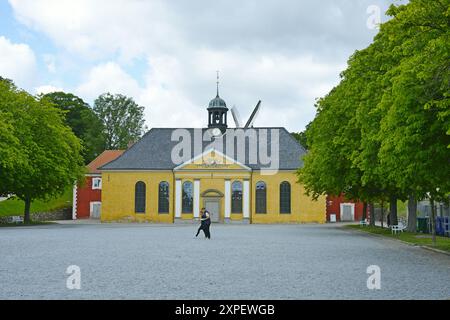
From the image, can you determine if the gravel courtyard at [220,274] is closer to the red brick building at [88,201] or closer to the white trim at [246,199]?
the white trim at [246,199]

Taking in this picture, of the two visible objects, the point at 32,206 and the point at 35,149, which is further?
the point at 32,206

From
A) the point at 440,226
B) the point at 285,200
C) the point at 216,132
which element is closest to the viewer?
the point at 440,226

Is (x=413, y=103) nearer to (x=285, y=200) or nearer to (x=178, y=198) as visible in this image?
(x=285, y=200)

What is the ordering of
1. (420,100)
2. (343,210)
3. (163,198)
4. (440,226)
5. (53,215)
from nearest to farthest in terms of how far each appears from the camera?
1. (420,100)
2. (440,226)
3. (163,198)
4. (53,215)
5. (343,210)

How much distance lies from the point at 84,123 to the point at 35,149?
4542 centimetres

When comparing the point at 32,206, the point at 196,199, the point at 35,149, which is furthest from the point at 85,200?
the point at 35,149

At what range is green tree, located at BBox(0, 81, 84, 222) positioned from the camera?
46469 millimetres

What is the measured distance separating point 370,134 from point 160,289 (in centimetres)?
1448

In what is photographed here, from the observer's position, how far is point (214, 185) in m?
66.9

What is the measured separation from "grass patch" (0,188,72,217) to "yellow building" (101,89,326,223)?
7.18 meters

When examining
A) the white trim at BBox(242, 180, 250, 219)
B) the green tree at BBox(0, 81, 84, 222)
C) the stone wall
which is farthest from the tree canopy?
the stone wall

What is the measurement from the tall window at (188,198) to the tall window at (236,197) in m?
4.44

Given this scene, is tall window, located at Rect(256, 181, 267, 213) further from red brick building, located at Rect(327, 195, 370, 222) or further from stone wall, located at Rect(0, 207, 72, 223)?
stone wall, located at Rect(0, 207, 72, 223)
